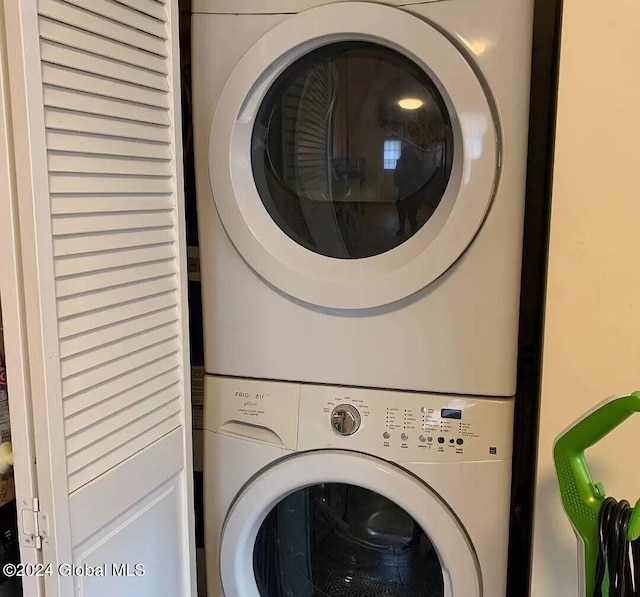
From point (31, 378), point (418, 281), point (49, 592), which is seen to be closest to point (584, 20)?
→ point (418, 281)

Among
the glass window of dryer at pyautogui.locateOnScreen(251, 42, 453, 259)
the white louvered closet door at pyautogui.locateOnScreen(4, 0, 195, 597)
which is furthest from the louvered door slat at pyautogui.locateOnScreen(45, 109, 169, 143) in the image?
the glass window of dryer at pyautogui.locateOnScreen(251, 42, 453, 259)

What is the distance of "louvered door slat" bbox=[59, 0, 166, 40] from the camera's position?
996 mm

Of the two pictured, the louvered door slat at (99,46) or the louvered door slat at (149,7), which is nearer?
the louvered door slat at (99,46)

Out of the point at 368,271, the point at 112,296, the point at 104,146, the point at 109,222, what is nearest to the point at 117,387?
the point at 112,296

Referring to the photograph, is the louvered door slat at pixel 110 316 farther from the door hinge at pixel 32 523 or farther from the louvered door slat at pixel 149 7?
the louvered door slat at pixel 149 7

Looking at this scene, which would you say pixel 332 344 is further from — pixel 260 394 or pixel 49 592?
pixel 49 592

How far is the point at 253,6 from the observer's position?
1250 millimetres

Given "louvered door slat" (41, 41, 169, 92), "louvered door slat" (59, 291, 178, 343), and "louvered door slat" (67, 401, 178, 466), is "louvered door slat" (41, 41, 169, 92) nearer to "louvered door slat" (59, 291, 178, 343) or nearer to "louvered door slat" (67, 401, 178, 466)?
"louvered door slat" (59, 291, 178, 343)

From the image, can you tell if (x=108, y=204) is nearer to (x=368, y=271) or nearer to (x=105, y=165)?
(x=105, y=165)

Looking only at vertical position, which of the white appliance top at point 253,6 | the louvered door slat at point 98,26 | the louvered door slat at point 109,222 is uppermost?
the white appliance top at point 253,6

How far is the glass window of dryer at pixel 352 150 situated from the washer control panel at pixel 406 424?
0.88 ft

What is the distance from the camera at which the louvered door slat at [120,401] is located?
3.27 feet

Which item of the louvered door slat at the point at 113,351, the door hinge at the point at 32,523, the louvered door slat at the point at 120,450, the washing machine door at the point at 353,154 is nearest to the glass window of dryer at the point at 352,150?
the washing machine door at the point at 353,154

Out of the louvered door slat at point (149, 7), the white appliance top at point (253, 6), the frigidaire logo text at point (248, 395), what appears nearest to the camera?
the louvered door slat at point (149, 7)
